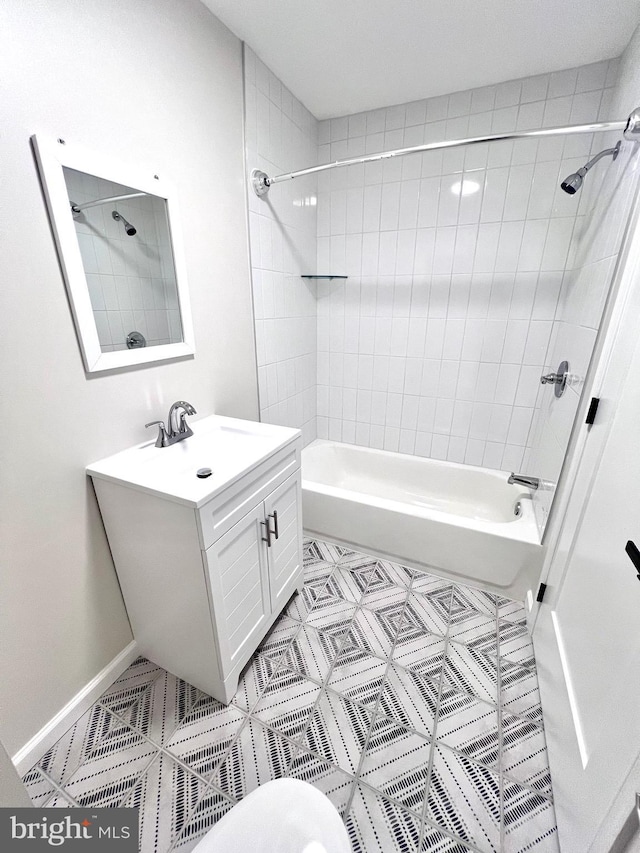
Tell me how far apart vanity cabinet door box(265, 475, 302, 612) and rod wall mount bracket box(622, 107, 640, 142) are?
5.48ft

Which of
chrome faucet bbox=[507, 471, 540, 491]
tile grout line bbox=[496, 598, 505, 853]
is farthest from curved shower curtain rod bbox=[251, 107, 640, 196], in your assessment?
tile grout line bbox=[496, 598, 505, 853]

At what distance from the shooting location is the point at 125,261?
3.96ft

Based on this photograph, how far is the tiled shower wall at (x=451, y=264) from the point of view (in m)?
1.79

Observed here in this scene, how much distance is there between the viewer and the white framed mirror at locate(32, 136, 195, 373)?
3.24 ft

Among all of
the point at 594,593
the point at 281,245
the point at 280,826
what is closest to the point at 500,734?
the point at 594,593

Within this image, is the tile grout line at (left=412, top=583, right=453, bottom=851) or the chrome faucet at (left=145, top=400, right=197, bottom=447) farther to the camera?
the chrome faucet at (left=145, top=400, right=197, bottom=447)

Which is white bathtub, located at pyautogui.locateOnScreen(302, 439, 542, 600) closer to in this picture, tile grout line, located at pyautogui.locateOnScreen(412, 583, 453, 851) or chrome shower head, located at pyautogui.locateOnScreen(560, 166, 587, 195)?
tile grout line, located at pyautogui.locateOnScreen(412, 583, 453, 851)

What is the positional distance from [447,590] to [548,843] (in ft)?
2.91

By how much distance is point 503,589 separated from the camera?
1.75m

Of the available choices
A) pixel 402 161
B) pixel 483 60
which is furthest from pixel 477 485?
pixel 483 60

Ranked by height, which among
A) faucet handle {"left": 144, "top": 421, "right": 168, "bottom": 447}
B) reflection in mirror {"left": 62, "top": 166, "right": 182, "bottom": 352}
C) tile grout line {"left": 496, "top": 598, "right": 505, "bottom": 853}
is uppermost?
reflection in mirror {"left": 62, "top": 166, "right": 182, "bottom": 352}

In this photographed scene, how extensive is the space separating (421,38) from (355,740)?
2.65m

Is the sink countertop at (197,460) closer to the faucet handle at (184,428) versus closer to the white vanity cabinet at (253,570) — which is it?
the faucet handle at (184,428)

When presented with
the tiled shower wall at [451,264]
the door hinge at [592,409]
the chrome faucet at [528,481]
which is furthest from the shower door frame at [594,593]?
the tiled shower wall at [451,264]
